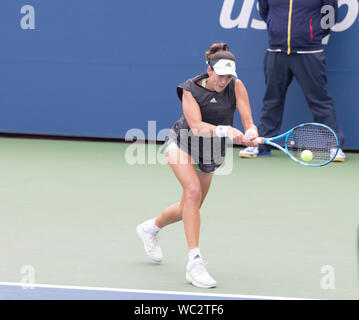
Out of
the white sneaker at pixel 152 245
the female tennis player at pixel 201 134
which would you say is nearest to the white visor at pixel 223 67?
the female tennis player at pixel 201 134

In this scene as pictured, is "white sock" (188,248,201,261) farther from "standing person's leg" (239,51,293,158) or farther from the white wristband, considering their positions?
"standing person's leg" (239,51,293,158)

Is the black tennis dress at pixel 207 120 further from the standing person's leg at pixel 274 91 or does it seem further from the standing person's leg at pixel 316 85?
the standing person's leg at pixel 274 91

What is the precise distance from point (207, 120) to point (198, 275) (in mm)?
958

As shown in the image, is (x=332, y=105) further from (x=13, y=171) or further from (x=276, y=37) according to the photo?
(x=13, y=171)

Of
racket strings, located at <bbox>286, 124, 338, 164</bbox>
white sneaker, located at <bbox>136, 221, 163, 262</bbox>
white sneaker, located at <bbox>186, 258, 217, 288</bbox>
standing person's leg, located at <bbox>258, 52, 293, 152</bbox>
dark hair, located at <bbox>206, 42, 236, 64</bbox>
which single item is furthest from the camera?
standing person's leg, located at <bbox>258, 52, 293, 152</bbox>

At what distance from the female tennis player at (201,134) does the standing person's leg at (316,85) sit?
423 cm

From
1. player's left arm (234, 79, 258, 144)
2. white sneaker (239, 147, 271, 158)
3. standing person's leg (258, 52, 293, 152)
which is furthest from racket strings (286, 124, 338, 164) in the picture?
player's left arm (234, 79, 258, 144)

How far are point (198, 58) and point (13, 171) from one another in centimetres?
281

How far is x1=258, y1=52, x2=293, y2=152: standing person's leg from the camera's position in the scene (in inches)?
389

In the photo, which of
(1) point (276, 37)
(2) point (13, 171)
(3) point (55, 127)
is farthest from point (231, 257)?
(3) point (55, 127)

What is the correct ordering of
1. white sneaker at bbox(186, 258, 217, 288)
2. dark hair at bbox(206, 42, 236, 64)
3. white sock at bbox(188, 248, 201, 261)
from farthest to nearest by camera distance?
dark hair at bbox(206, 42, 236, 64) < white sock at bbox(188, 248, 201, 261) < white sneaker at bbox(186, 258, 217, 288)

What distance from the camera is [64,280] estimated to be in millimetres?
5234

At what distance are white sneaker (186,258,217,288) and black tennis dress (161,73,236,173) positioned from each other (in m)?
0.63
